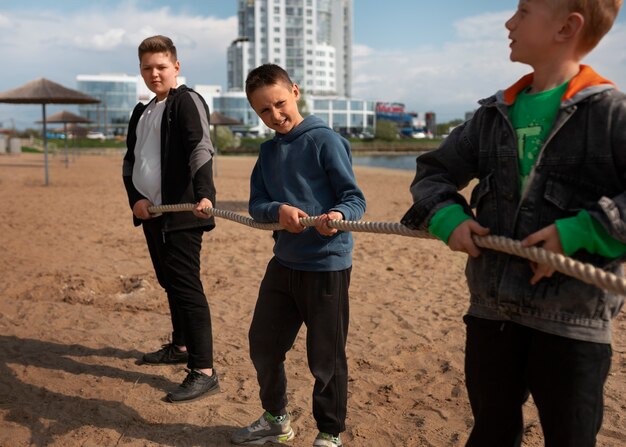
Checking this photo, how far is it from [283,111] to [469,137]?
0.85m

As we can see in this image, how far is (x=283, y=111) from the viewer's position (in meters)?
2.26

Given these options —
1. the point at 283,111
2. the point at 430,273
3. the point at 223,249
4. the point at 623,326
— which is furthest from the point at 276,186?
the point at 223,249

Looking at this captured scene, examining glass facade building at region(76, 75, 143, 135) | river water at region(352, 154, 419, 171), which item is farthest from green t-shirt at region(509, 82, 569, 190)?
glass facade building at region(76, 75, 143, 135)

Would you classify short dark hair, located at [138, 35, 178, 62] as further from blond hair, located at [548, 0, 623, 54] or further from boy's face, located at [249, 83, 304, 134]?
blond hair, located at [548, 0, 623, 54]

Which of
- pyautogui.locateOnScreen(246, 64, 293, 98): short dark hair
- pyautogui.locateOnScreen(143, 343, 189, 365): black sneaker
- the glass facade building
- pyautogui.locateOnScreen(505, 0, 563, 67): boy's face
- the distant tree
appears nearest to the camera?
pyautogui.locateOnScreen(505, 0, 563, 67): boy's face

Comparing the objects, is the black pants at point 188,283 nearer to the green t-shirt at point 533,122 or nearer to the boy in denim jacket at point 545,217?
the boy in denim jacket at point 545,217

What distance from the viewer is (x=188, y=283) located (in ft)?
9.90

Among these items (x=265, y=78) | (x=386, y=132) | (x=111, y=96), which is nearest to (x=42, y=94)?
(x=265, y=78)

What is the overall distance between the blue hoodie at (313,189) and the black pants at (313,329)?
6 centimetres

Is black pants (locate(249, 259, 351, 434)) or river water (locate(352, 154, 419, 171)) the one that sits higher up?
river water (locate(352, 154, 419, 171))

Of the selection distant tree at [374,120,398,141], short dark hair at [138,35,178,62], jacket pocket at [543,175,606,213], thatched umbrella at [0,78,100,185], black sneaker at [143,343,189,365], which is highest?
distant tree at [374,120,398,141]

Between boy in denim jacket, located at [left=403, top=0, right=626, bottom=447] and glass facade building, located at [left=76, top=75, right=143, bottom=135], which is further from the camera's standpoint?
glass facade building, located at [left=76, top=75, right=143, bottom=135]

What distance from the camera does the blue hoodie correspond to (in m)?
2.22

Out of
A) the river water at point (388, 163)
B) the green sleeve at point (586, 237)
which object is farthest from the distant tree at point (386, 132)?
the green sleeve at point (586, 237)
